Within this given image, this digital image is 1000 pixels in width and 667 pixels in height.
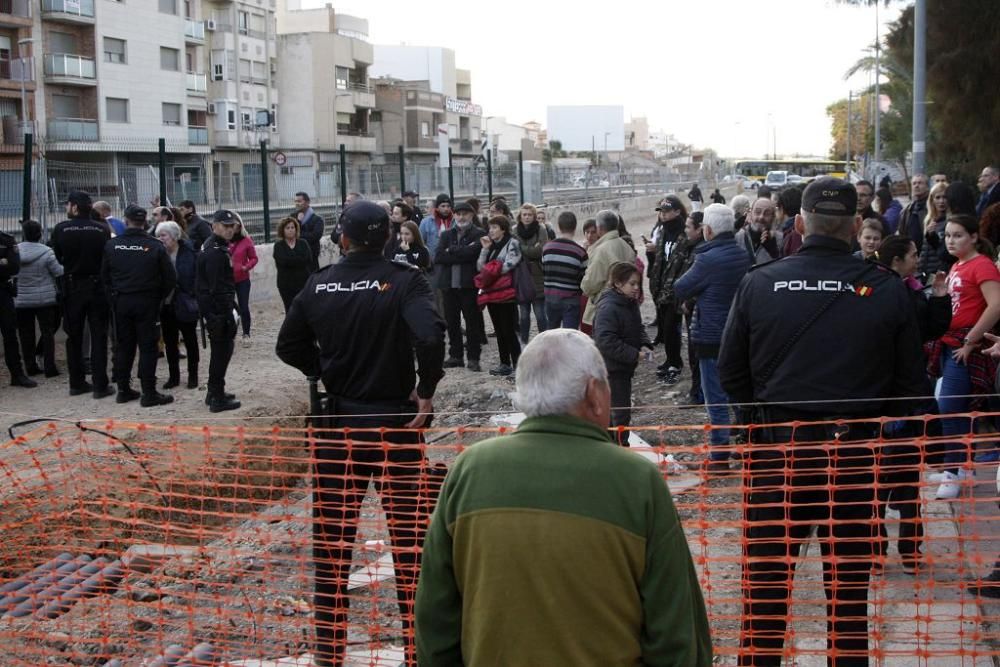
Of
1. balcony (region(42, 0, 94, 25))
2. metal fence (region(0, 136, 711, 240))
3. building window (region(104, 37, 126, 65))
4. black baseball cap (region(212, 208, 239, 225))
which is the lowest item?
black baseball cap (region(212, 208, 239, 225))

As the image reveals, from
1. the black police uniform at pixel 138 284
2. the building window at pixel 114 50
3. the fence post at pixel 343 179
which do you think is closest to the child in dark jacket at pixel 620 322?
the black police uniform at pixel 138 284

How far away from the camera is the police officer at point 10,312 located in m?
10.8

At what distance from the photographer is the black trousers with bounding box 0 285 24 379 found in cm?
1115

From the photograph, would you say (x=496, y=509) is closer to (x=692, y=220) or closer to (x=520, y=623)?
(x=520, y=623)

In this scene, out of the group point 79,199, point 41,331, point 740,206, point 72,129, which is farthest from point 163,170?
point 72,129

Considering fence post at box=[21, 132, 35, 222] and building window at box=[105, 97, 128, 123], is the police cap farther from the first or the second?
building window at box=[105, 97, 128, 123]

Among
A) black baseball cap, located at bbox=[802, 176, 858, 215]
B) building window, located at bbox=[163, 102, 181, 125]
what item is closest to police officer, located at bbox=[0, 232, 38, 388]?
black baseball cap, located at bbox=[802, 176, 858, 215]

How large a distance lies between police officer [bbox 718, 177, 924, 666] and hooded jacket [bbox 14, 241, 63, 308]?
8.98 meters

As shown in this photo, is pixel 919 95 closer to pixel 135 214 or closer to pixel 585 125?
pixel 135 214

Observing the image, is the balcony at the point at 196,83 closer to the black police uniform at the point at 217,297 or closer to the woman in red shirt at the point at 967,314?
the black police uniform at the point at 217,297

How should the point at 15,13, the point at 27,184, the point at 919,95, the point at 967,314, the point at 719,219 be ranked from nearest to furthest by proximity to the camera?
1. the point at 967,314
2. the point at 719,219
3. the point at 27,184
4. the point at 919,95
5. the point at 15,13

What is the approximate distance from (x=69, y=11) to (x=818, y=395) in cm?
4695

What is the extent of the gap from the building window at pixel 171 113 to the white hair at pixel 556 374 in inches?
2094

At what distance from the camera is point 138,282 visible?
32.9 ft
